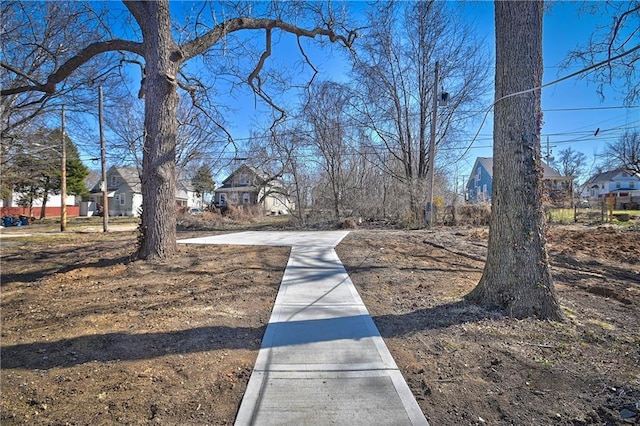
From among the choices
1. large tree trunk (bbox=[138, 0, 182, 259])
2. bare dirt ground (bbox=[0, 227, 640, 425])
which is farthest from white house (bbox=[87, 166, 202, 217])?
bare dirt ground (bbox=[0, 227, 640, 425])

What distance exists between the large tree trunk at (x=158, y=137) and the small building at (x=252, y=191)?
1430 cm

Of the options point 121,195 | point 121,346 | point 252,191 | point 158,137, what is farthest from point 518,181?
point 121,195

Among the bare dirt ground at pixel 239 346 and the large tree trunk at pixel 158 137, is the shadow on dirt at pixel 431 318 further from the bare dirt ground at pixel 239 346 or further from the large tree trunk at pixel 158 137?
the large tree trunk at pixel 158 137

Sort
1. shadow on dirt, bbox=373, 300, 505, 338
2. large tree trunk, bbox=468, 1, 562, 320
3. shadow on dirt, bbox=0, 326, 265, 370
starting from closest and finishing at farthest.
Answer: shadow on dirt, bbox=0, 326, 265, 370 < shadow on dirt, bbox=373, 300, 505, 338 < large tree trunk, bbox=468, 1, 562, 320

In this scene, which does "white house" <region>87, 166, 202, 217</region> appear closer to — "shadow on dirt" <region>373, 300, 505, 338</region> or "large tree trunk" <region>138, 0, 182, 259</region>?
"large tree trunk" <region>138, 0, 182, 259</region>

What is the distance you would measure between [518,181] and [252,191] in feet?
116

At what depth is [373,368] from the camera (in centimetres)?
270

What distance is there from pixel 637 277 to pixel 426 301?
14.8ft

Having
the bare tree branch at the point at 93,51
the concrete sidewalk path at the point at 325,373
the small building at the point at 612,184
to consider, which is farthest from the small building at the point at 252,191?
the small building at the point at 612,184

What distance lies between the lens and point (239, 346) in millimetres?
3123

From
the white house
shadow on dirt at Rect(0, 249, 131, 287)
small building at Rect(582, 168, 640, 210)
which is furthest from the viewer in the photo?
small building at Rect(582, 168, 640, 210)

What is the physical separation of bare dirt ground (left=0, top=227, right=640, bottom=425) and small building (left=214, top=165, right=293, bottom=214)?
16.2 m

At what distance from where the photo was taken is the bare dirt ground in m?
2.20

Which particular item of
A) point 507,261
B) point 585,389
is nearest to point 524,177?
point 507,261
